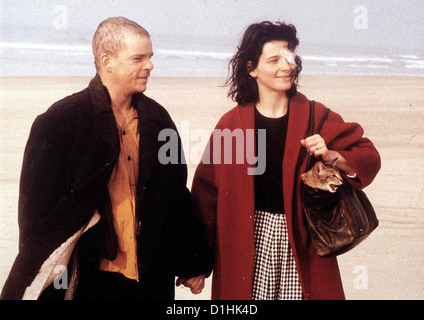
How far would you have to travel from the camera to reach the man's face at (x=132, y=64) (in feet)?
11.2

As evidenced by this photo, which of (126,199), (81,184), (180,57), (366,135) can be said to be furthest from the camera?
(180,57)

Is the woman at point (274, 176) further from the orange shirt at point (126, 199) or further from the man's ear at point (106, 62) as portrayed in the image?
the man's ear at point (106, 62)

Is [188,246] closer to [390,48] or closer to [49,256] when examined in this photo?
[49,256]

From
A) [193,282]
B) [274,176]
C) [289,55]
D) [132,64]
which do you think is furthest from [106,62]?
[193,282]

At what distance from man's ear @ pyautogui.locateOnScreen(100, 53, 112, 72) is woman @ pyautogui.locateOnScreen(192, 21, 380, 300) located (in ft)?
2.28

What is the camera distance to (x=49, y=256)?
11.1 ft

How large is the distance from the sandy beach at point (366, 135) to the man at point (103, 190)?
204 cm

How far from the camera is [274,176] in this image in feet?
12.1

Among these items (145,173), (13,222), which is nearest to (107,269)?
(145,173)

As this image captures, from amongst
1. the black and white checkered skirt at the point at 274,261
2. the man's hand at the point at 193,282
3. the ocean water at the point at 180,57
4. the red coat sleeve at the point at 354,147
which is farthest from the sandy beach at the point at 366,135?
the red coat sleeve at the point at 354,147

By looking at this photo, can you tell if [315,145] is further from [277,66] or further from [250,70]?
[250,70]

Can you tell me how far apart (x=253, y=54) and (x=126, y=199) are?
98cm

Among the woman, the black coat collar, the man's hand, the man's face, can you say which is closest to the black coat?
the black coat collar

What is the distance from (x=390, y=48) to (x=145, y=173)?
20201mm
